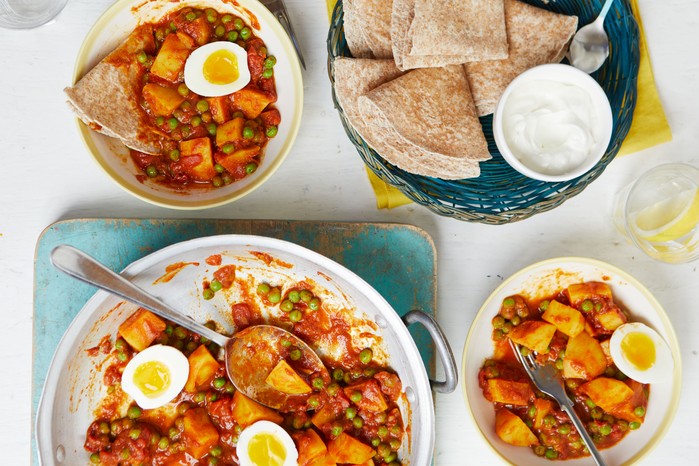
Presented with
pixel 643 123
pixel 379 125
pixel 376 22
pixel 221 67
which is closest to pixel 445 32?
pixel 376 22

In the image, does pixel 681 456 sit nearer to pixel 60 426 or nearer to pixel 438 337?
pixel 438 337

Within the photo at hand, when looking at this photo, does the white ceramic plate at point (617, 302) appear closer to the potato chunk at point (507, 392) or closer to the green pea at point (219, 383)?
the potato chunk at point (507, 392)

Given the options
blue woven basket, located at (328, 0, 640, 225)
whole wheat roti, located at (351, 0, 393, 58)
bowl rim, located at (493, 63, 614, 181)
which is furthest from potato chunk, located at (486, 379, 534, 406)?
whole wheat roti, located at (351, 0, 393, 58)

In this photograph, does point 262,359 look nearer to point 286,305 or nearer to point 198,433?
point 286,305

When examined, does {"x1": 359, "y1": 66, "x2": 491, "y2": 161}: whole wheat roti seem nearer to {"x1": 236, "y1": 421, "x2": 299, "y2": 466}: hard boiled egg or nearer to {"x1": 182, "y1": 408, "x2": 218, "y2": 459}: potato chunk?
{"x1": 236, "y1": 421, "x2": 299, "y2": 466}: hard boiled egg

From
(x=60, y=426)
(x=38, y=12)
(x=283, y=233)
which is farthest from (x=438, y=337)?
(x=38, y=12)

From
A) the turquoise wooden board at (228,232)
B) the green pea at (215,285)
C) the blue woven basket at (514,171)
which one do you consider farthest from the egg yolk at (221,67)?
the green pea at (215,285)

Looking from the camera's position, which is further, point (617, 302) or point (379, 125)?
point (617, 302)
